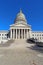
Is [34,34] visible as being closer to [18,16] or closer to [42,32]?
[42,32]

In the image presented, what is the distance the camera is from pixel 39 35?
118250 millimetres

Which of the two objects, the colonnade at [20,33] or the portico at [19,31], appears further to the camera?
the colonnade at [20,33]

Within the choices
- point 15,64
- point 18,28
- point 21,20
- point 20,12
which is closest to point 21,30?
point 18,28

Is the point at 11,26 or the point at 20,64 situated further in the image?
the point at 11,26

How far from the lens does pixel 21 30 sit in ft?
315

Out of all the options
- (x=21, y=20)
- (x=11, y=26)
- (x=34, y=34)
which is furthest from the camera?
(x=34, y=34)

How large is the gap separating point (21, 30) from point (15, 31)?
13.6ft

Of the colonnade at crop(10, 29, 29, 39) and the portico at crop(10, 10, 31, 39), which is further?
the colonnade at crop(10, 29, 29, 39)

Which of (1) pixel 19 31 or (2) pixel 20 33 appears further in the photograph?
(2) pixel 20 33

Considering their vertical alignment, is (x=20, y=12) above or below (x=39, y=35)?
above

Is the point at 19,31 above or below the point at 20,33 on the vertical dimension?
above

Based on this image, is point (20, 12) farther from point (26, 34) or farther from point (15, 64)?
point (15, 64)

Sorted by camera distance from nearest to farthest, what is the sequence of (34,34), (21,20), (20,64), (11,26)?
1. (20,64)
2. (11,26)
3. (21,20)
4. (34,34)

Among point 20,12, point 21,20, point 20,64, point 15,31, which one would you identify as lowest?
point 20,64
